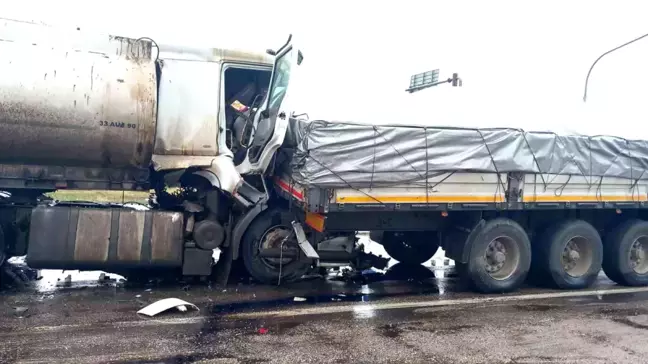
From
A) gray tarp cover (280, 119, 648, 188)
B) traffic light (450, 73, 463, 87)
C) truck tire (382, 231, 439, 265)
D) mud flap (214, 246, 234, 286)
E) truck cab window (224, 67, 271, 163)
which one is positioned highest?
traffic light (450, 73, 463, 87)

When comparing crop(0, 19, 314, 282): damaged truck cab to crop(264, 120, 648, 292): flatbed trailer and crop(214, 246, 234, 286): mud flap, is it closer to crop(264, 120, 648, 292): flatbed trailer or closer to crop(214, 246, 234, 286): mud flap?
crop(214, 246, 234, 286): mud flap

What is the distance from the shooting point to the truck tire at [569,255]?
762 cm

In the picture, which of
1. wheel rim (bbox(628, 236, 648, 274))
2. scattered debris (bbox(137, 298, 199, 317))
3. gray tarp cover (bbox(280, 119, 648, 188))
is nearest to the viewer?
scattered debris (bbox(137, 298, 199, 317))

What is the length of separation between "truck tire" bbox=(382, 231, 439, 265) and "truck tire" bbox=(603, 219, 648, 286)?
246 centimetres

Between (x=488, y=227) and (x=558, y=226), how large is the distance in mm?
1200

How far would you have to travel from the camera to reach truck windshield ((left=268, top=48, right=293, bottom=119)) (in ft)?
22.6

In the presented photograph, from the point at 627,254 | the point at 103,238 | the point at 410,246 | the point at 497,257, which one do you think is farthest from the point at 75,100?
the point at 627,254

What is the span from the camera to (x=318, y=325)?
5.64 meters

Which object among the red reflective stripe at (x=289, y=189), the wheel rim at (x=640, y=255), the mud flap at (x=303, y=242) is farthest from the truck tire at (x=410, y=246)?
the wheel rim at (x=640, y=255)

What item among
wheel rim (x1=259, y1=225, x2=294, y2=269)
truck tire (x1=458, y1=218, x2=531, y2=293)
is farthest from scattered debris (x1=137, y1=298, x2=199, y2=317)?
truck tire (x1=458, y1=218, x2=531, y2=293)

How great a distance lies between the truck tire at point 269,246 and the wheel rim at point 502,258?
237cm

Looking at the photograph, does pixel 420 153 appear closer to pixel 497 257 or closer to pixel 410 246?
pixel 497 257

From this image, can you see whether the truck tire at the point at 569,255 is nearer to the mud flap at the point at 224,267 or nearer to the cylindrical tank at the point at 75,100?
the mud flap at the point at 224,267

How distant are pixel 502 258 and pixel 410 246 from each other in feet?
5.69
